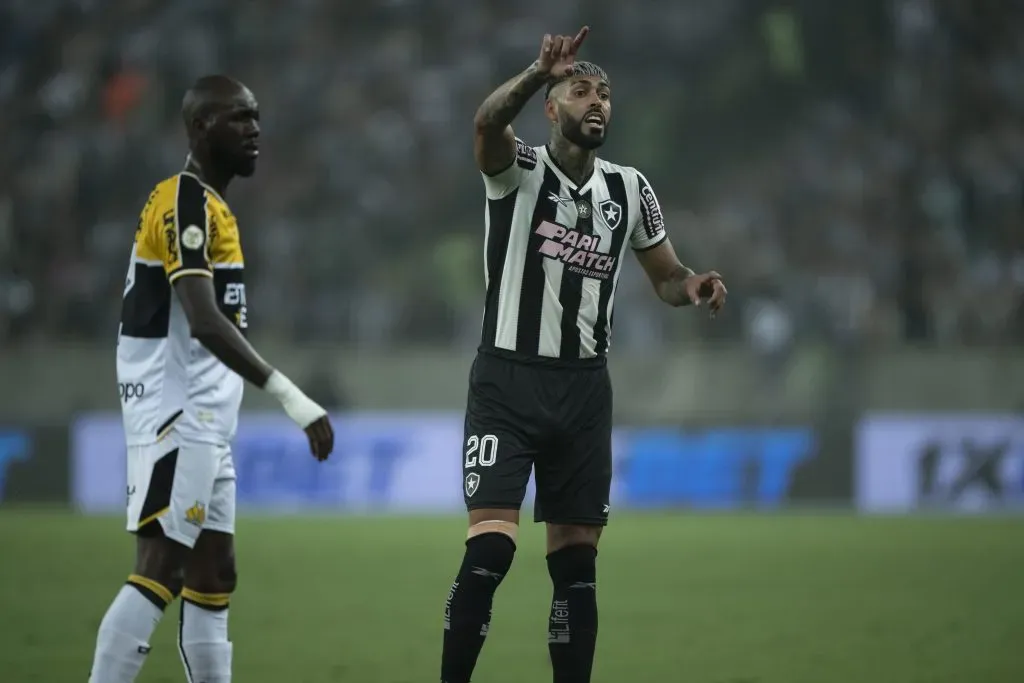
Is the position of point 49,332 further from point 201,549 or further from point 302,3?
point 201,549

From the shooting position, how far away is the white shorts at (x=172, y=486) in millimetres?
4473

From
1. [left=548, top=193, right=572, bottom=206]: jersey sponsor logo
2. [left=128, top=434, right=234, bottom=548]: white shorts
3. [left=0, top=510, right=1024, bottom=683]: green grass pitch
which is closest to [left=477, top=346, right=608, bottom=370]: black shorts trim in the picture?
[left=548, top=193, right=572, bottom=206]: jersey sponsor logo

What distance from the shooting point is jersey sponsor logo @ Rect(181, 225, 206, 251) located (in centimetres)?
442

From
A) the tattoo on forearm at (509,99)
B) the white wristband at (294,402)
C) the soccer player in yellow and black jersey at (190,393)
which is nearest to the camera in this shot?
the white wristband at (294,402)

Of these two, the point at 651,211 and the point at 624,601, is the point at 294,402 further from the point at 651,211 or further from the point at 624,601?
the point at 624,601

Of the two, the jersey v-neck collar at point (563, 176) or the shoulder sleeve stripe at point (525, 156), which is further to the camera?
the jersey v-neck collar at point (563, 176)

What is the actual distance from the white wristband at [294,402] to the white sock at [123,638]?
2.58 feet

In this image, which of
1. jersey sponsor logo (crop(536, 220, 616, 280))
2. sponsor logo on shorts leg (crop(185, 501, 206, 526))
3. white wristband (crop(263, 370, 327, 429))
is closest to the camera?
white wristband (crop(263, 370, 327, 429))

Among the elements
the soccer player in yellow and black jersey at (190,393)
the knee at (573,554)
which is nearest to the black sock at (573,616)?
the knee at (573,554)

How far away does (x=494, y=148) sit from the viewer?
16.1 feet

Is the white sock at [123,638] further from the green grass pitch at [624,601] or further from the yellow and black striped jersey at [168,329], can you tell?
the green grass pitch at [624,601]

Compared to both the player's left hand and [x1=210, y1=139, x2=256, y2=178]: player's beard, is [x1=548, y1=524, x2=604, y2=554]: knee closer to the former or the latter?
the player's left hand

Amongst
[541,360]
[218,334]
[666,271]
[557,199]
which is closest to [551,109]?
[557,199]

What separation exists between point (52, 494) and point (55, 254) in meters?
3.44
